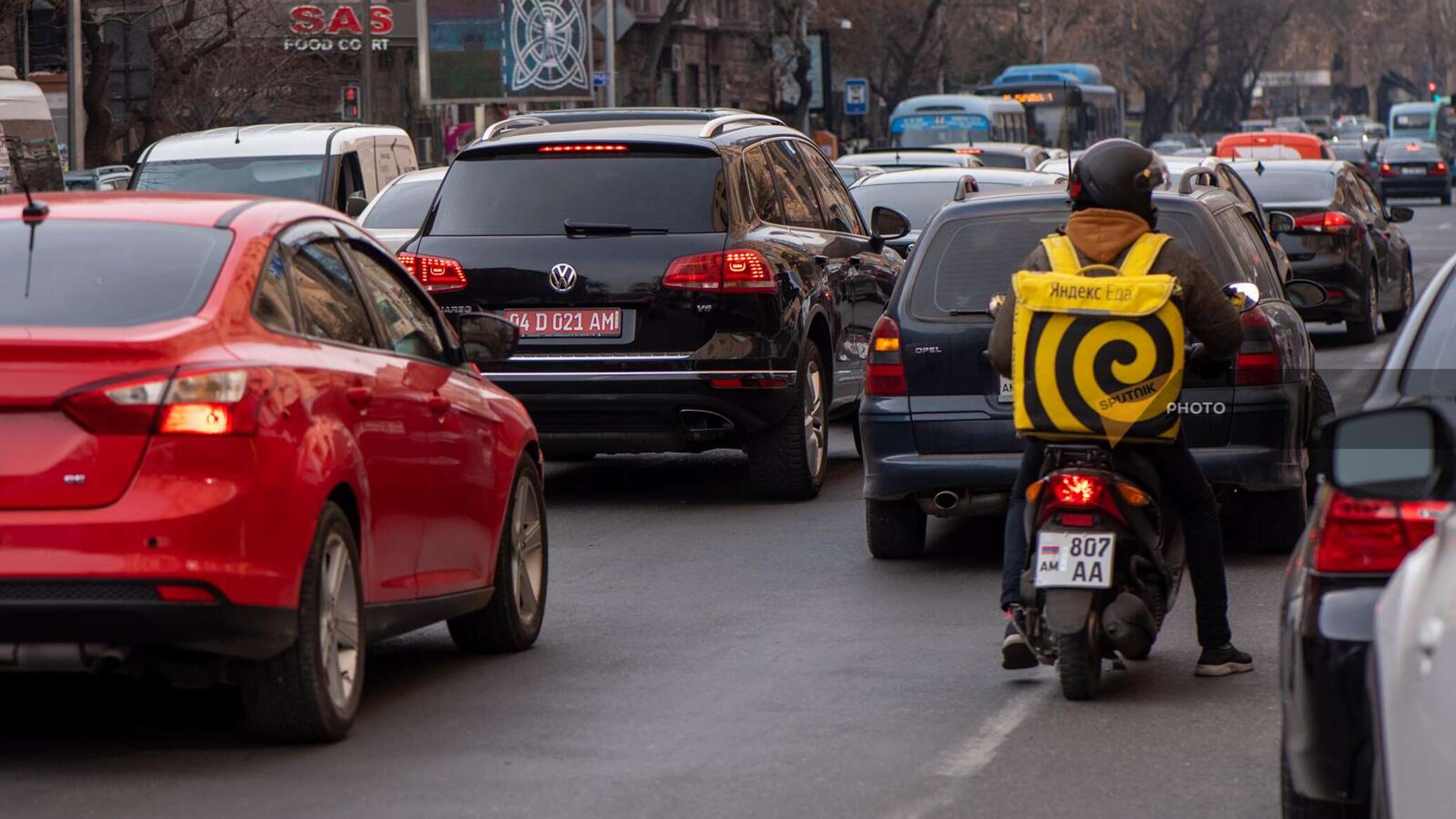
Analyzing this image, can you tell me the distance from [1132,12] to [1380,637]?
3368 inches

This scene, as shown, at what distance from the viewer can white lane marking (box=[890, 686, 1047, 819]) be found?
5848 mm

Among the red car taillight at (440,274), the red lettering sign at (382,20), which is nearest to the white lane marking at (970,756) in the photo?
the red car taillight at (440,274)

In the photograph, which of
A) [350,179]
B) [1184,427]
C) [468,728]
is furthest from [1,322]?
[350,179]

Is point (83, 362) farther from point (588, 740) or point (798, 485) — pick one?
point (798, 485)

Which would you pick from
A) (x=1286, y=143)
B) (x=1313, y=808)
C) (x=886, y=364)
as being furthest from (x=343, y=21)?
(x=1313, y=808)

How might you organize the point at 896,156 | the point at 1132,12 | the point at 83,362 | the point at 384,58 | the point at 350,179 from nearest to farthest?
the point at 83,362 < the point at 350,179 < the point at 896,156 < the point at 384,58 < the point at 1132,12

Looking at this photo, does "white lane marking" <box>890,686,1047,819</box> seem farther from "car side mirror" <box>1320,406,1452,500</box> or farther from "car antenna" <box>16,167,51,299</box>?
"car antenna" <box>16,167,51,299</box>

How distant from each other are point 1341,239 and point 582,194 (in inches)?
466

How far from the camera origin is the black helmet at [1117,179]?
7.01 meters

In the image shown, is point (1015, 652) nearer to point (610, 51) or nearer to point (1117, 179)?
point (1117, 179)

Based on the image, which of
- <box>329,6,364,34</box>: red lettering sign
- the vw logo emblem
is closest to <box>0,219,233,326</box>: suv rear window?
the vw logo emblem

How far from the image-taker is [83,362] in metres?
5.92

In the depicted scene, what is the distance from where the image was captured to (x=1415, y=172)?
6838cm

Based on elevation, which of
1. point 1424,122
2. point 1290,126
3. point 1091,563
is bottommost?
point 1290,126
